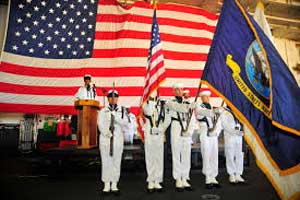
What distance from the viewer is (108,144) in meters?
3.93

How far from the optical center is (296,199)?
208cm

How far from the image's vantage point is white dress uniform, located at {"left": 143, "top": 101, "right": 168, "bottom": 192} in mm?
3977

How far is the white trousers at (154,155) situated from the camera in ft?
13.1

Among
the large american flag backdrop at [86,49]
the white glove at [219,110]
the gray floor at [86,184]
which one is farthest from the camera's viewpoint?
the large american flag backdrop at [86,49]

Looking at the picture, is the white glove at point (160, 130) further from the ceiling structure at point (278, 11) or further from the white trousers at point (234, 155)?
the ceiling structure at point (278, 11)

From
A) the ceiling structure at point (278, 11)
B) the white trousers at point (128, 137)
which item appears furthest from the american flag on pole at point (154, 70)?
the ceiling structure at point (278, 11)

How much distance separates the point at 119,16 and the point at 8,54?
2888mm

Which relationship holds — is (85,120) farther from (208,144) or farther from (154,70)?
(208,144)

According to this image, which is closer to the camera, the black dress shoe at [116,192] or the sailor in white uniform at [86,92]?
the black dress shoe at [116,192]

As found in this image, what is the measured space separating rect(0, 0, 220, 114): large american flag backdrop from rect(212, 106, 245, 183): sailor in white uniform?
1.43 m

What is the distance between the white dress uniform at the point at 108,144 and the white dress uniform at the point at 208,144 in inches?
60.1

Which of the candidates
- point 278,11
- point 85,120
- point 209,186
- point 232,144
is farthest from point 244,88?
point 278,11

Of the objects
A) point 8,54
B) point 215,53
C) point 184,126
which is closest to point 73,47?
point 8,54

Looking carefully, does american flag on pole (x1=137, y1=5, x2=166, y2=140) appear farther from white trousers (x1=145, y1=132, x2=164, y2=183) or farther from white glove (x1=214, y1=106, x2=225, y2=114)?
white glove (x1=214, y1=106, x2=225, y2=114)
